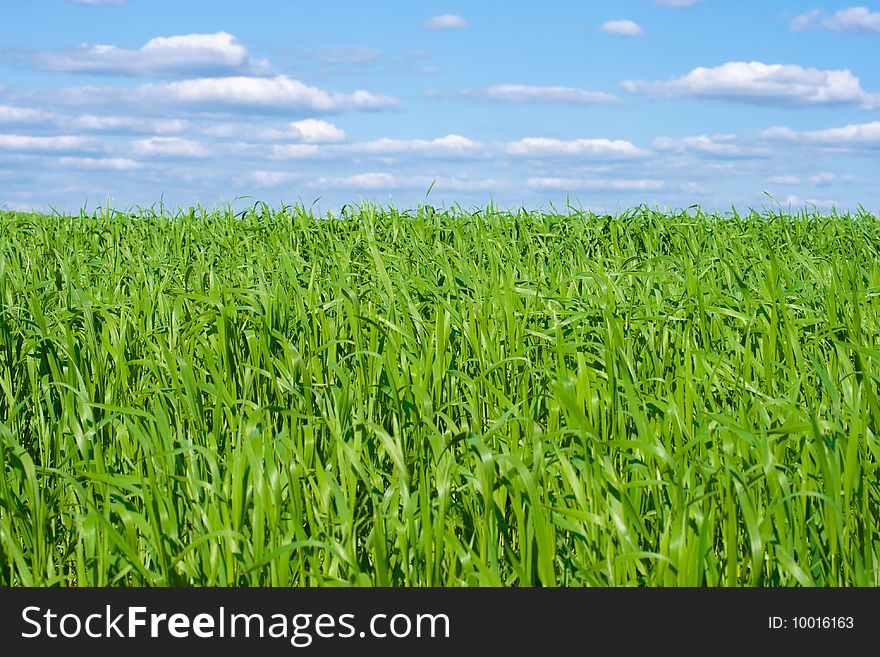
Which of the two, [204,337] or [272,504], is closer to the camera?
[272,504]

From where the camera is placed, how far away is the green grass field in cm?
206

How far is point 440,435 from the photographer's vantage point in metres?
2.32

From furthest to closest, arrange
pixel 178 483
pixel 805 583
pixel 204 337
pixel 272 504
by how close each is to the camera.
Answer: pixel 204 337 → pixel 178 483 → pixel 272 504 → pixel 805 583

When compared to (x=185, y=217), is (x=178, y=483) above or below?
below

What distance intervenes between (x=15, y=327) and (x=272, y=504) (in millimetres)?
1894

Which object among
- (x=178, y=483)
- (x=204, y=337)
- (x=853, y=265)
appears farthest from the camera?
(x=853, y=265)

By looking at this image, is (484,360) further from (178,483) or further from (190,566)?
(190,566)

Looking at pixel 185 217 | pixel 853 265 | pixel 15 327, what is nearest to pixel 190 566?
pixel 15 327

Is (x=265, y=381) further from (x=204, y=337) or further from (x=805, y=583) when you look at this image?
(x=805, y=583)

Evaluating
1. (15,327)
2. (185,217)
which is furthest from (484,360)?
(185,217)

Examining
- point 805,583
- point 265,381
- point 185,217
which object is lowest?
point 805,583

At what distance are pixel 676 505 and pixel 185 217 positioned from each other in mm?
6066

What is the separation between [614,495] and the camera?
6.96ft

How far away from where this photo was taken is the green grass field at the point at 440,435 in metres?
2.06
